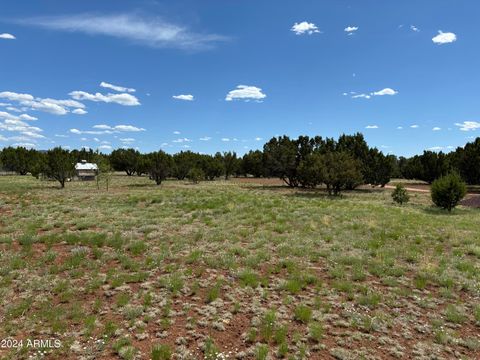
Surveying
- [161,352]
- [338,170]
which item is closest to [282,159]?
[338,170]

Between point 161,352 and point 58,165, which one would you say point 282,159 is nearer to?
point 58,165

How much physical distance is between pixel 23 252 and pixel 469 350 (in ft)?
51.2

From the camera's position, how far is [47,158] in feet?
191

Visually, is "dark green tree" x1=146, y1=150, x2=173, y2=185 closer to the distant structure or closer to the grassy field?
the distant structure

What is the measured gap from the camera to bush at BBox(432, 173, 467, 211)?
3083cm

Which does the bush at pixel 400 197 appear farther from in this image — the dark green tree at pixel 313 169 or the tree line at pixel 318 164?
the dark green tree at pixel 313 169

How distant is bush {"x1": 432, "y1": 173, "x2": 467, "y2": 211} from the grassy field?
42.1 feet

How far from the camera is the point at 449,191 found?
31.1 meters

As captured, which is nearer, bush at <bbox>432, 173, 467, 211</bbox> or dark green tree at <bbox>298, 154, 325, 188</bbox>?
bush at <bbox>432, 173, 467, 211</bbox>

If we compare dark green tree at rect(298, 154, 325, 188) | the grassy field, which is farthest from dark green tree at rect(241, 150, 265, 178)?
the grassy field

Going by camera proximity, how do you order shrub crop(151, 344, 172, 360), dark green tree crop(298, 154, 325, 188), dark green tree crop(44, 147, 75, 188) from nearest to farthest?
1. shrub crop(151, 344, 172, 360)
2. dark green tree crop(298, 154, 325, 188)
3. dark green tree crop(44, 147, 75, 188)

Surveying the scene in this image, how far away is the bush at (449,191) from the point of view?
3083 cm

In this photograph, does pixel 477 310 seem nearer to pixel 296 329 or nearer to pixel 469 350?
pixel 469 350

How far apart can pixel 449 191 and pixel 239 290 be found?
27.5m
